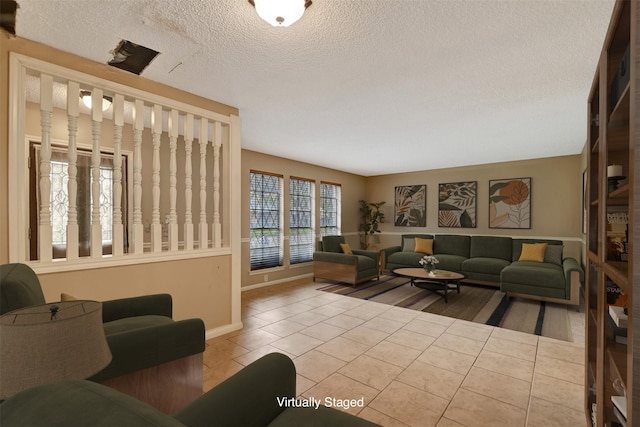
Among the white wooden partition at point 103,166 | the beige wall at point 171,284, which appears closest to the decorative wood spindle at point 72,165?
the white wooden partition at point 103,166

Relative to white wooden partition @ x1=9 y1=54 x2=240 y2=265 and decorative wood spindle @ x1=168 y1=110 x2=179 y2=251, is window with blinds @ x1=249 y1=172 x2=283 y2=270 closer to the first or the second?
white wooden partition @ x1=9 y1=54 x2=240 y2=265

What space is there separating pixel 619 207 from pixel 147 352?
246cm

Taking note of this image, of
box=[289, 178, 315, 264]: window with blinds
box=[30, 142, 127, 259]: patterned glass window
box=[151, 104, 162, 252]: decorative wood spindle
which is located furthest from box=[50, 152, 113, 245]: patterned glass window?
box=[289, 178, 315, 264]: window with blinds

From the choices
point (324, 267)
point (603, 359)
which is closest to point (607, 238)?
point (603, 359)

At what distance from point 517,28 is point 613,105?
943 millimetres

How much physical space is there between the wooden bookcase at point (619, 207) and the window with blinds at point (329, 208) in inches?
212

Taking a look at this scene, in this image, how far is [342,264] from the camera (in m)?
5.34

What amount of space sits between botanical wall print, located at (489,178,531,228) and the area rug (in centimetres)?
156

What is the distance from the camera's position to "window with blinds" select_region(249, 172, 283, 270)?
17.4ft

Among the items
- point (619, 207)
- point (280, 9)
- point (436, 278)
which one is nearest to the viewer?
point (619, 207)

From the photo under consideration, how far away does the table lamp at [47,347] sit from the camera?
0.79 m

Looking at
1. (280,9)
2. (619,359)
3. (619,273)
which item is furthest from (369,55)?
(619,359)

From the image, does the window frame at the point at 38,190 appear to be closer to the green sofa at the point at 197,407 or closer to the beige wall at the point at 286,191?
the beige wall at the point at 286,191

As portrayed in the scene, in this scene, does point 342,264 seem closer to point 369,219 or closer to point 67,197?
point 369,219
